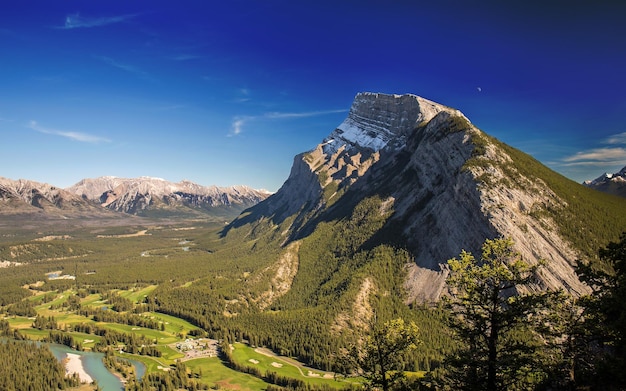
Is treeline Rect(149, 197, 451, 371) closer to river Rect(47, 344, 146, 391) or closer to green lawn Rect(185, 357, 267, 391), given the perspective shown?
green lawn Rect(185, 357, 267, 391)

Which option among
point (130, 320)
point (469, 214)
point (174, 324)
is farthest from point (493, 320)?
point (130, 320)

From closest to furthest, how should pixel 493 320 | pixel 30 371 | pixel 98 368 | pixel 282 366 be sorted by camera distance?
pixel 493 320
pixel 30 371
pixel 282 366
pixel 98 368

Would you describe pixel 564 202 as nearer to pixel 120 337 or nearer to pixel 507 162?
pixel 507 162

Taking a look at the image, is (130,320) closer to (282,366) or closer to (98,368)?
(98,368)

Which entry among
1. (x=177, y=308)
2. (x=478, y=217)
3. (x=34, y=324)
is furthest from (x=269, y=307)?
(x=34, y=324)

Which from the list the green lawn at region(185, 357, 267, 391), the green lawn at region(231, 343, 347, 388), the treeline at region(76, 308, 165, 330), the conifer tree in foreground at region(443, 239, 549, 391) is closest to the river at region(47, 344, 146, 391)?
the green lawn at region(185, 357, 267, 391)

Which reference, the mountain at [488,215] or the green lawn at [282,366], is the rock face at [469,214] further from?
the green lawn at [282,366]
